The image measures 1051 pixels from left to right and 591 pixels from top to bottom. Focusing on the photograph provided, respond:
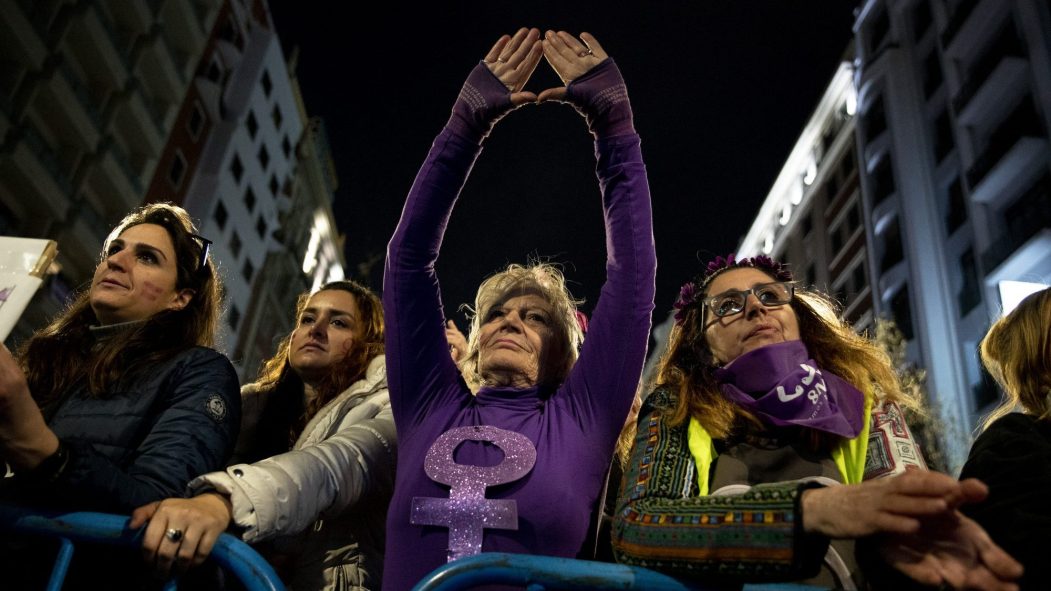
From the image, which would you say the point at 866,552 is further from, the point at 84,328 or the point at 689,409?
the point at 84,328

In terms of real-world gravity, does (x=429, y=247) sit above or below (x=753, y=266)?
below

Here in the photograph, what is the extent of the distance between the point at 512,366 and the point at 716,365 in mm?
767

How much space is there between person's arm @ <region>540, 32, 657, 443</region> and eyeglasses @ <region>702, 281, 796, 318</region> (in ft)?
1.06

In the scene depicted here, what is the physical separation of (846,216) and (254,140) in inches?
966

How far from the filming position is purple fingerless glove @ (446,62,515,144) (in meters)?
2.99

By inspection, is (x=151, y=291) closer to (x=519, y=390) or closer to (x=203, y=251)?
(x=203, y=251)

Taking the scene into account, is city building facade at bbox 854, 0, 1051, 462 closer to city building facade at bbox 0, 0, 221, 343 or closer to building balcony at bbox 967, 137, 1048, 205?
building balcony at bbox 967, 137, 1048, 205

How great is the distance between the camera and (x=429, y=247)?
2936 mm

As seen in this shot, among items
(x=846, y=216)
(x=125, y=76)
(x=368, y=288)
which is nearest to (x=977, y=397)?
(x=846, y=216)

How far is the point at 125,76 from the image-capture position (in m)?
22.8

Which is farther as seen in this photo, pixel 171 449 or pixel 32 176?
pixel 32 176

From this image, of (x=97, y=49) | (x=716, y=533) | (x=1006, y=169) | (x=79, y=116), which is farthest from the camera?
(x=1006, y=169)

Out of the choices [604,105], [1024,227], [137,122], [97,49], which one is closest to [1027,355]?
[604,105]

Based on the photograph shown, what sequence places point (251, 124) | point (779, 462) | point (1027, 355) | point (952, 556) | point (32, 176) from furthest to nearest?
point (251, 124)
point (32, 176)
point (1027, 355)
point (779, 462)
point (952, 556)
